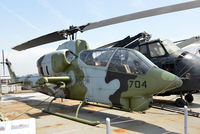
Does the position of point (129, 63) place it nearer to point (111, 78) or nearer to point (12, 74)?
point (111, 78)

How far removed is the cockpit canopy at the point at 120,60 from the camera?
561 centimetres

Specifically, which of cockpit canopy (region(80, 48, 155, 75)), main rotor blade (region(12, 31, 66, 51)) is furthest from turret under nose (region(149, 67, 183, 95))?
main rotor blade (region(12, 31, 66, 51))

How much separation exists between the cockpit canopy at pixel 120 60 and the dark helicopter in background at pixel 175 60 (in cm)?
340

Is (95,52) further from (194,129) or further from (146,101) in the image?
(194,129)

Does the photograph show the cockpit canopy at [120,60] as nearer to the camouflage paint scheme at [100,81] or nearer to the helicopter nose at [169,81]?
the camouflage paint scheme at [100,81]

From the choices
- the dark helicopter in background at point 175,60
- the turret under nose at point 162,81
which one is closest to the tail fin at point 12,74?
the dark helicopter in background at point 175,60

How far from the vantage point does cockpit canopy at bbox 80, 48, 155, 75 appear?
5605mm

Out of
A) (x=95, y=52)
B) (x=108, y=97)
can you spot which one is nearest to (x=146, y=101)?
(x=108, y=97)

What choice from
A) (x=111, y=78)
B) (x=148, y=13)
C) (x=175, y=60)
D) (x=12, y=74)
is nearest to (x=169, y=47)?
(x=175, y=60)

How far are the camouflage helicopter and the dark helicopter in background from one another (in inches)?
108

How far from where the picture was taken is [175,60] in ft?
28.2

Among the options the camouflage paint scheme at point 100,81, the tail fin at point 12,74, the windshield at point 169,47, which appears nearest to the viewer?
the camouflage paint scheme at point 100,81

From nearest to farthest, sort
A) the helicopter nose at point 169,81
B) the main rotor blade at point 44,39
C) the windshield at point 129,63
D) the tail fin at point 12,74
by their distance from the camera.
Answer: the helicopter nose at point 169,81 → the windshield at point 129,63 → the main rotor blade at point 44,39 → the tail fin at point 12,74

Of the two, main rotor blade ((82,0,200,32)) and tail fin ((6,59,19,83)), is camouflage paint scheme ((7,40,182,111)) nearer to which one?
main rotor blade ((82,0,200,32))
